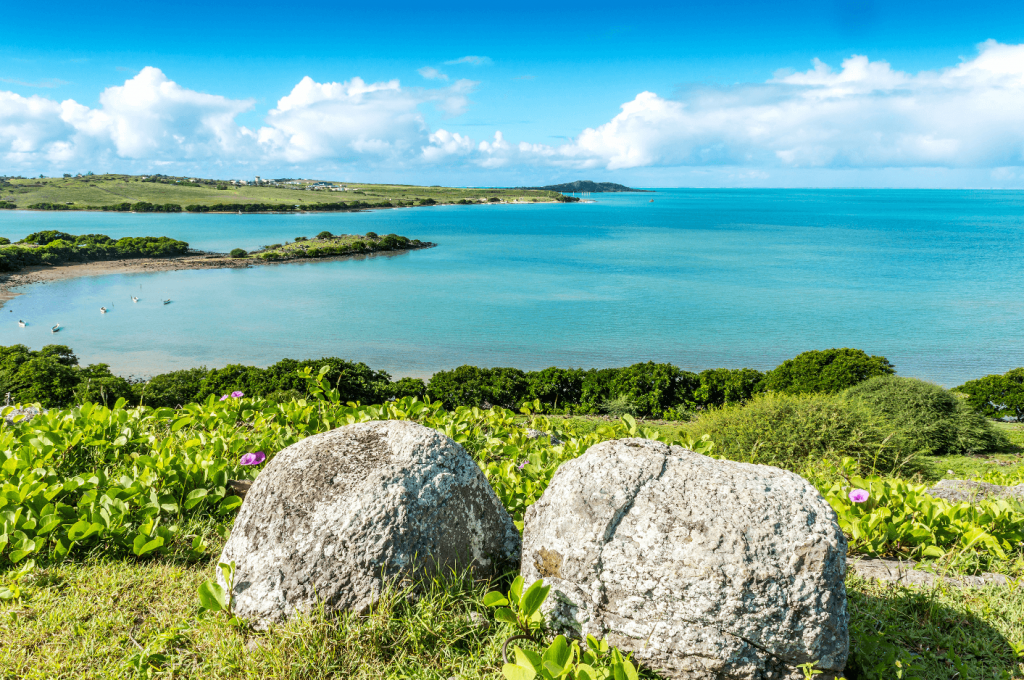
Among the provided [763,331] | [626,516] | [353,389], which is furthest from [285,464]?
[763,331]

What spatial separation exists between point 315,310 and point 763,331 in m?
21.5

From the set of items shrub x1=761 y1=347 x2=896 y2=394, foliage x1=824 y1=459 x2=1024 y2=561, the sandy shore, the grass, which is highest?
the grass

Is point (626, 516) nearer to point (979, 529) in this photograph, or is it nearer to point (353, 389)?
point (979, 529)

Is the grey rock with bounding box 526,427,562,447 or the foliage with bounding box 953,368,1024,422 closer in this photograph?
the grey rock with bounding box 526,427,562,447

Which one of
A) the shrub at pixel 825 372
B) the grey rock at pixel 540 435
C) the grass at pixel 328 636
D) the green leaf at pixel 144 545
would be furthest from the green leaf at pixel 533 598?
the shrub at pixel 825 372

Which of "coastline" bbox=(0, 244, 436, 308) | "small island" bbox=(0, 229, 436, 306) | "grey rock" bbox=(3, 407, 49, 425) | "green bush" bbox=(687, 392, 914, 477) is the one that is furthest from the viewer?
"small island" bbox=(0, 229, 436, 306)

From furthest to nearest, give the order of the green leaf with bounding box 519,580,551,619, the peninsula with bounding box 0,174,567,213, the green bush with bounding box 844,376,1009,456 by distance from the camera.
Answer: the peninsula with bounding box 0,174,567,213, the green bush with bounding box 844,376,1009,456, the green leaf with bounding box 519,580,551,619

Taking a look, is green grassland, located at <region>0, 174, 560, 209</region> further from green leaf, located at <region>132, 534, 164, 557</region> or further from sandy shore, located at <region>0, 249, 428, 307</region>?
green leaf, located at <region>132, 534, 164, 557</region>

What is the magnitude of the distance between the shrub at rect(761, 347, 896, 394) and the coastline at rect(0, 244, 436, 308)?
37.8 meters

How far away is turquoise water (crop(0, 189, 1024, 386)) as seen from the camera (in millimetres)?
21609

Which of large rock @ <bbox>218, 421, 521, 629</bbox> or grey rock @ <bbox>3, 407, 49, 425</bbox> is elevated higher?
large rock @ <bbox>218, 421, 521, 629</bbox>

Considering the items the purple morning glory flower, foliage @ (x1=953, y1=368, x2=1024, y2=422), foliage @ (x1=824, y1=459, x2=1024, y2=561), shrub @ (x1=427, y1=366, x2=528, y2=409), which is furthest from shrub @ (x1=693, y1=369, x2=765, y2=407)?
the purple morning glory flower

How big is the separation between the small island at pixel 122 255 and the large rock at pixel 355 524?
4128cm

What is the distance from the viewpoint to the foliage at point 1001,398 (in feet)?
46.9
